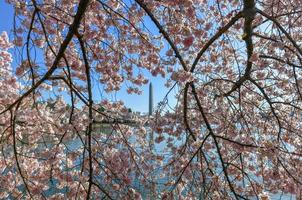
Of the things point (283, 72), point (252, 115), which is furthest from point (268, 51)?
point (252, 115)

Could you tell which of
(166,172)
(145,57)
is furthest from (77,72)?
(166,172)

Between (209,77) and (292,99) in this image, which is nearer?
(209,77)

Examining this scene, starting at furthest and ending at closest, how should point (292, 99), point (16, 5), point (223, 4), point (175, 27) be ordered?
point (223, 4) → point (292, 99) → point (16, 5) → point (175, 27)

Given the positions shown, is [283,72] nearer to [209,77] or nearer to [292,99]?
[292,99]

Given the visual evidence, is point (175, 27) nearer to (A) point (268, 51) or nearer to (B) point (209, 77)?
(B) point (209, 77)

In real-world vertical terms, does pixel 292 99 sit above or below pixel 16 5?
below

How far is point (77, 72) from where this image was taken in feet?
17.5

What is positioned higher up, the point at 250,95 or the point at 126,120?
the point at 250,95

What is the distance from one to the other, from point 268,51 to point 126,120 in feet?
6.45

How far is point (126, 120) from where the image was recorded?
16.2 ft

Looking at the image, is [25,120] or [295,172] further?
[25,120]

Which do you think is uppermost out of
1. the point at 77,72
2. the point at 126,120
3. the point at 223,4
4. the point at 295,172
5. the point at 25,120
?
the point at 223,4

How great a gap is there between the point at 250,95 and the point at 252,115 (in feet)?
1.74

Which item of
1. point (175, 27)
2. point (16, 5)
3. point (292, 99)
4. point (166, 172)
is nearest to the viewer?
point (175, 27)
